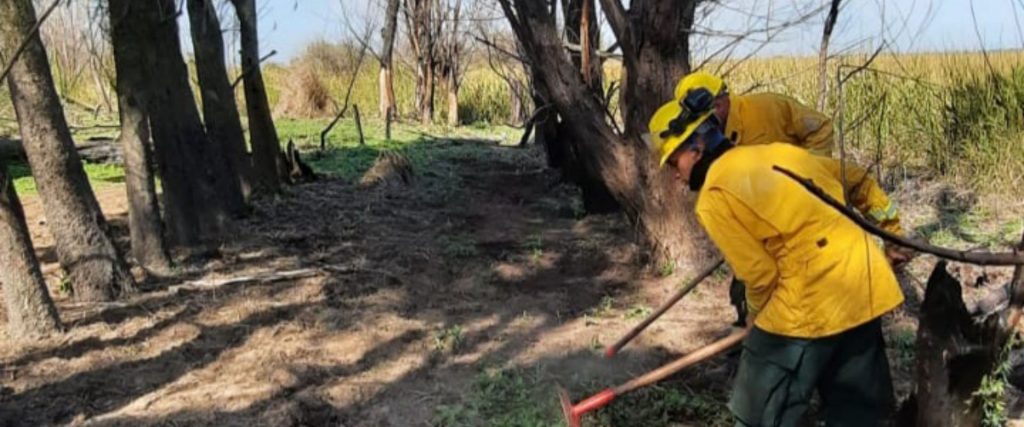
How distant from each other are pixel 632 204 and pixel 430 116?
1139cm

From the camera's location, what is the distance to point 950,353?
2.77 meters

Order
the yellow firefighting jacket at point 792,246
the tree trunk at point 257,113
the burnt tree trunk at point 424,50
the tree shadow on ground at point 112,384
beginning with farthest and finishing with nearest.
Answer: the burnt tree trunk at point 424,50
the tree trunk at point 257,113
the tree shadow on ground at point 112,384
the yellow firefighting jacket at point 792,246

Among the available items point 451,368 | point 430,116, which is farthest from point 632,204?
point 430,116

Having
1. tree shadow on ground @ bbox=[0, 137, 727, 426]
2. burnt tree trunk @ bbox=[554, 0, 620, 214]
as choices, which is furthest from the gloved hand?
burnt tree trunk @ bbox=[554, 0, 620, 214]

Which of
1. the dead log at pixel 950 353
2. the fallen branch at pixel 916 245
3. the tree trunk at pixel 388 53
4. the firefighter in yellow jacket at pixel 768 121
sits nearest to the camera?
the fallen branch at pixel 916 245

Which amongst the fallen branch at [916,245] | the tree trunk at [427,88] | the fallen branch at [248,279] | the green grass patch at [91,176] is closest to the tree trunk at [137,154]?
the fallen branch at [248,279]

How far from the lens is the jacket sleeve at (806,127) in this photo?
146 inches

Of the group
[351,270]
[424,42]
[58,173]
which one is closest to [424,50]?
[424,42]

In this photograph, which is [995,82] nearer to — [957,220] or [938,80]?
[938,80]

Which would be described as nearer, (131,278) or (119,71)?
(131,278)

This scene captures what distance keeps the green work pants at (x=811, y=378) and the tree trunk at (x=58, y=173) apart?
367cm

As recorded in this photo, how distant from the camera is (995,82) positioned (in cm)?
734

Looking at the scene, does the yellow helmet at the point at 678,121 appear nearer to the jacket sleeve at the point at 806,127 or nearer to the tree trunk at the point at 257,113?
the jacket sleeve at the point at 806,127

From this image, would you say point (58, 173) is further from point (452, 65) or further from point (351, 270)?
point (452, 65)
